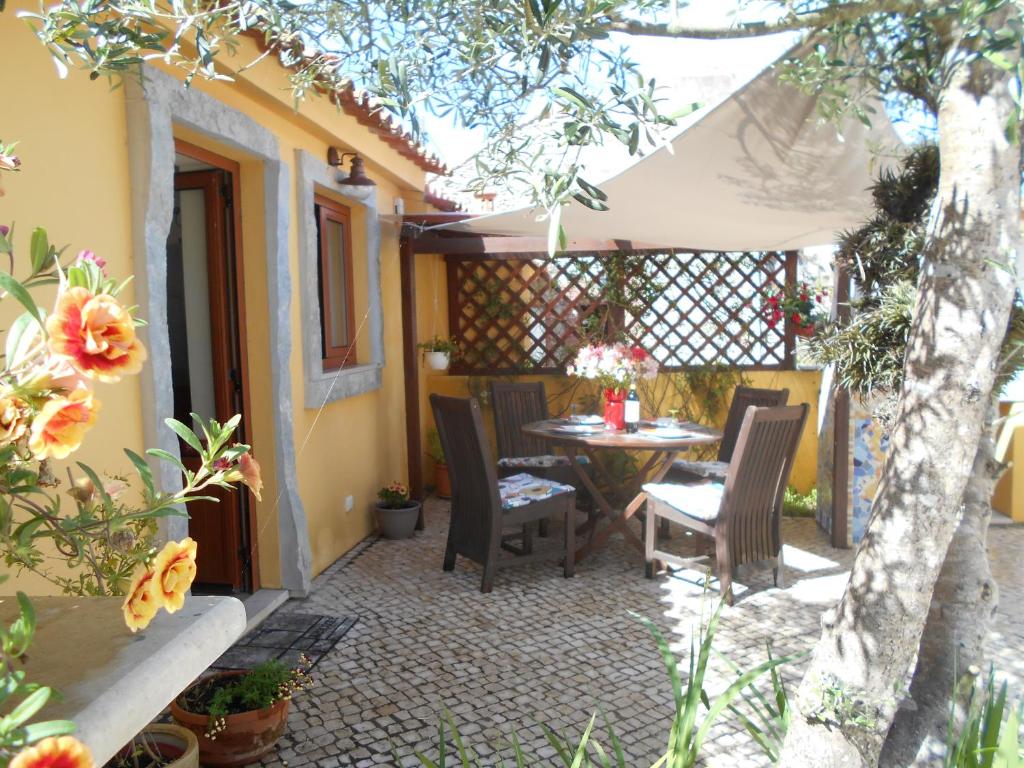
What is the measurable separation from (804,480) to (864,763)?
15.0 ft

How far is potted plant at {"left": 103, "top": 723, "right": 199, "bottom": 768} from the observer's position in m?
1.88

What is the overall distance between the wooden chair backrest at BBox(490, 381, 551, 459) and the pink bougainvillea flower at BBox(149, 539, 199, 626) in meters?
4.27

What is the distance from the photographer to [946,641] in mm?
1740

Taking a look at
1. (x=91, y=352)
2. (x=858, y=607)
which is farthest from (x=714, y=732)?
(x=91, y=352)

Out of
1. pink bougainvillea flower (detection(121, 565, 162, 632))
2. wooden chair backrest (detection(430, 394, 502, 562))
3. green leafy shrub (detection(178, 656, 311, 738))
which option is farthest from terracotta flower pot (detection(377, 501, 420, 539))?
pink bougainvillea flower (detection(121, 565, 162, 632))

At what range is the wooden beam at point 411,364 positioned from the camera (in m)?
5.32

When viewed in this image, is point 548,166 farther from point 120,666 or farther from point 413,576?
point 413,576

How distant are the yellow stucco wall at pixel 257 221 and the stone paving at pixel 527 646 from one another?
0.51 metres

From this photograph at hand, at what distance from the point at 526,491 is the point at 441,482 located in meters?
2.01

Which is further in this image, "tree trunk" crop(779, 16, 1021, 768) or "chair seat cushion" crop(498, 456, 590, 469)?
"chair seat cushion" crop(498, 456, 590, 469)

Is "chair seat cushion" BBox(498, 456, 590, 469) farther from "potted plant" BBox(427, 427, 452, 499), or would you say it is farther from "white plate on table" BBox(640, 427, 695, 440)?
"potted plant" BBox(427, 427, 452, 499)

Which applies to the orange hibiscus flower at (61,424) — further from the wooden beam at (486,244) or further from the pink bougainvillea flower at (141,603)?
the wooden beam at (486,244)

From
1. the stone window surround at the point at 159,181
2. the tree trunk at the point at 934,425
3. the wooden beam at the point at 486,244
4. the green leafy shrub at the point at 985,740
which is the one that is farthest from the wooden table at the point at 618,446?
the tree trunk at the point at 934,425

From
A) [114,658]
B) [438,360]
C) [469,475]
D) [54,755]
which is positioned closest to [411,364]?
[438,360]
